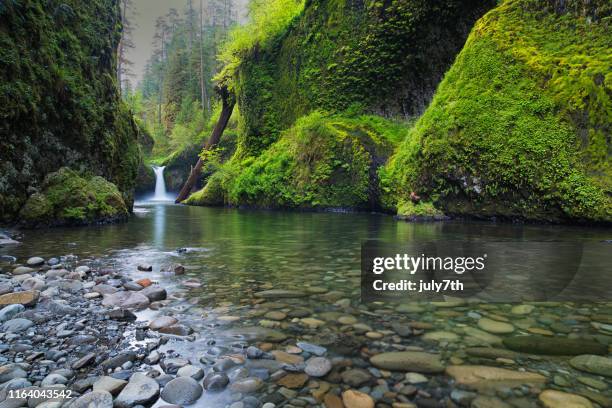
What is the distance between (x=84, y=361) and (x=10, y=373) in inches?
11.9

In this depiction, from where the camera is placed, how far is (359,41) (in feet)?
56.1

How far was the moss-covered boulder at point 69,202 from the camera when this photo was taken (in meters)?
8.01

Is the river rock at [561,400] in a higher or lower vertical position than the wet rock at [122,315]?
higher

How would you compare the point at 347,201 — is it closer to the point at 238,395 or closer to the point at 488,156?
the point at 488,156

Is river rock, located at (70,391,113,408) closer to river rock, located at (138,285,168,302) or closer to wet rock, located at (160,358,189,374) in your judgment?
wet rock, located at (160,358,189,374)

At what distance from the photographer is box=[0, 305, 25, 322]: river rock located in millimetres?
2517

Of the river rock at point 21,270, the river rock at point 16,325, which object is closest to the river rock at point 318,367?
the river rock at point 16,325

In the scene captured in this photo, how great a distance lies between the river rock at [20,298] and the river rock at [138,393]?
5.40 ft

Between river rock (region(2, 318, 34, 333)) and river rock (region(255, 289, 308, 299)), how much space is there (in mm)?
1621

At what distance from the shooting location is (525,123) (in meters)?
9.14

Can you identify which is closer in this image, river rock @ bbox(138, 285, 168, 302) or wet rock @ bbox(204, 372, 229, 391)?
wet rock @ bbox(204, 372, 229, 391)

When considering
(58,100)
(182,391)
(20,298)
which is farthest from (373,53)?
(182,391)

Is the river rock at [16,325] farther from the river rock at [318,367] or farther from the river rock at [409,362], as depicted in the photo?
the river rock at [409,362]

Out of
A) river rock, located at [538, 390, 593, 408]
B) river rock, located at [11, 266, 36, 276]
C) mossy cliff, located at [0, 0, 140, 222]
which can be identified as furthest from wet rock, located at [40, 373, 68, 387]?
mossy cliff, located at [0, 0, 140, 222]
